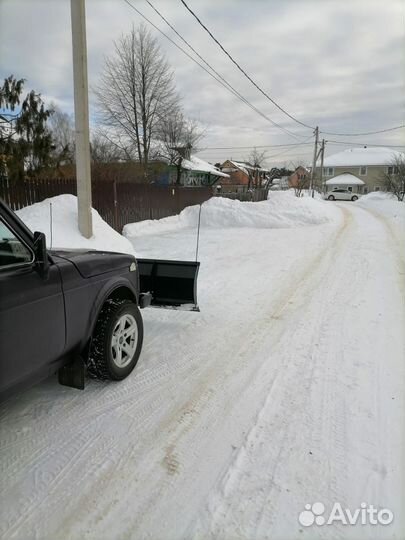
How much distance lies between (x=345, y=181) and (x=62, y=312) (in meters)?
70.9

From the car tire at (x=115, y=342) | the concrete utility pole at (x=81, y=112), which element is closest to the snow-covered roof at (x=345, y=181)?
the concrete utility pole at (x=81, y=112)

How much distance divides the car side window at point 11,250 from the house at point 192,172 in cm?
2708

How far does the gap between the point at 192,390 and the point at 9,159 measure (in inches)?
370

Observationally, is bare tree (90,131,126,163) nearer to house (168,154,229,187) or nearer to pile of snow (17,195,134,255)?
house (168,154,229,187)

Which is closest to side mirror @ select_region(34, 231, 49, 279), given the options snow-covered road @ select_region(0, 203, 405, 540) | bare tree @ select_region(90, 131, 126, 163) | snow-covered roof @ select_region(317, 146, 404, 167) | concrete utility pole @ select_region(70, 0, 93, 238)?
snow-covered road @ select_region(0, 203, 405, 540)

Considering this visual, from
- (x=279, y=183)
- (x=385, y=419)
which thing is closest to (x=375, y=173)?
(x=279, y=183)

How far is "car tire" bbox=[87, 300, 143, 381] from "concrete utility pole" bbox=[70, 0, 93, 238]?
550 cm

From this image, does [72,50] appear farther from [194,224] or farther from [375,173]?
[375,173]

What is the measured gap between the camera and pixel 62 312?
2637 millimetres

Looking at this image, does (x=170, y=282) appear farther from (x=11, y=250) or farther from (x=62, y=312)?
(x=11, y=250)

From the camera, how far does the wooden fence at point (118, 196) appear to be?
943cm

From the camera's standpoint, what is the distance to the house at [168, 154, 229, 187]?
30858 millimetres

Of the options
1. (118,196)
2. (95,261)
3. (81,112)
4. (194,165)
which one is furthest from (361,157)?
(95,261)

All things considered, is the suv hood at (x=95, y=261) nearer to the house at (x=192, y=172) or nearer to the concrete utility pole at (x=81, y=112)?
the concrete utility pole at (x=81, y=112)
